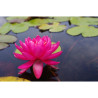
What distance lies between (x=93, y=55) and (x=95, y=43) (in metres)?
0.17

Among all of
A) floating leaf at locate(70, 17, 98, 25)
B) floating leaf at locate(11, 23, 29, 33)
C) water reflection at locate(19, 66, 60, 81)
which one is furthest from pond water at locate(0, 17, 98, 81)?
floating leaf at locate(70, 17, 98, 25)

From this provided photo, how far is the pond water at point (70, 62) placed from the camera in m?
0.99

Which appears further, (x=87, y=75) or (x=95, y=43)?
(x=95, y=43)

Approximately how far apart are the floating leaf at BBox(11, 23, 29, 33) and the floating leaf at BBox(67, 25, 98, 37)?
40cm

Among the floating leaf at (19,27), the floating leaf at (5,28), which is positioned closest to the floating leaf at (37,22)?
the floating leaf at (19,27)

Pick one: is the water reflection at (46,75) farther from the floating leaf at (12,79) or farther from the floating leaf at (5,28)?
the floating leaf at (5,28)

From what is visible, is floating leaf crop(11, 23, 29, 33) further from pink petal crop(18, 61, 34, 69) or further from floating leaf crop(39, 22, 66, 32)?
pink petal crop(18, 61, 34, 69)

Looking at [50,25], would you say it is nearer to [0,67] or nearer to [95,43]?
[95,43]

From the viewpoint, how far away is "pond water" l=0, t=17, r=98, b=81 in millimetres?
991

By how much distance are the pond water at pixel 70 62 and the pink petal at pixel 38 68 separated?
25 millimetres

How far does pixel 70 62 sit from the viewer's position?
3.60 ft

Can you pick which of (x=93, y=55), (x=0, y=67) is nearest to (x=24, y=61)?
(x=0, y=67)

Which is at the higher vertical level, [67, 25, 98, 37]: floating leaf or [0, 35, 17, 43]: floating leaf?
[67, 25, 98, 37]: floating leaf

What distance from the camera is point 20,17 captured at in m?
1.81
